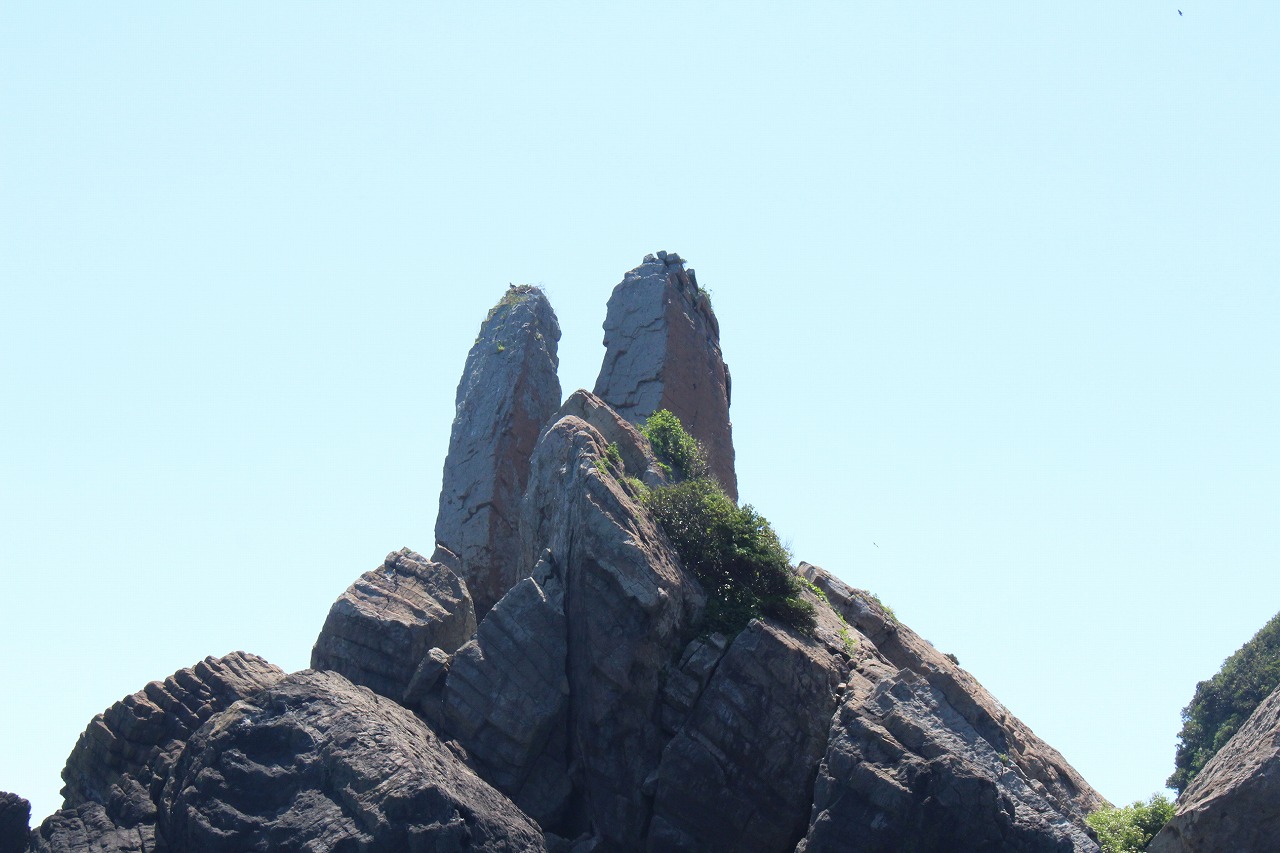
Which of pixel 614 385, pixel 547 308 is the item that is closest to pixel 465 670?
pixel 614 385

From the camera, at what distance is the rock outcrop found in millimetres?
26297

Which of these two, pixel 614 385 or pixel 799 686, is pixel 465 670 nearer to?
pixel 799 686

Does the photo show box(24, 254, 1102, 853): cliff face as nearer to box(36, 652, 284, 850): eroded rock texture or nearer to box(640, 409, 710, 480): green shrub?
box(36, 652, 284, 850): eroded rock texture

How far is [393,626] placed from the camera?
3356cm

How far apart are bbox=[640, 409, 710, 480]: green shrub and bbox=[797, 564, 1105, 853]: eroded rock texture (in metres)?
8.02

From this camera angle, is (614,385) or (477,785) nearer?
(477,785)

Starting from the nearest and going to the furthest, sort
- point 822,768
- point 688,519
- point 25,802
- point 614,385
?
point 822,768 < point 25,802 < point 688,519 < point 614,385

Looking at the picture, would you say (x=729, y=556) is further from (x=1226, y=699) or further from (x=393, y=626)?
(x=1226, y=699)

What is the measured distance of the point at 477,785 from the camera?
29.3 metres

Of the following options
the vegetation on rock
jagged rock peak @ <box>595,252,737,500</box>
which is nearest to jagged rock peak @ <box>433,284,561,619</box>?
jagged rock peak @ <box>595,252,737,500</box>

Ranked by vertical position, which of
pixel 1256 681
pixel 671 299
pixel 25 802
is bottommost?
pixel 25 802

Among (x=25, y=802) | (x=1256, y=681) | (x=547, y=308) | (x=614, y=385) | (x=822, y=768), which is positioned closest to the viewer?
(x=822, y=768)

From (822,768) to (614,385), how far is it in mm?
15427

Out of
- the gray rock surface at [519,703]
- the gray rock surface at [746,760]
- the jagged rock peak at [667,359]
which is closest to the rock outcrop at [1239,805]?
the gray rock surface at [746,760]
